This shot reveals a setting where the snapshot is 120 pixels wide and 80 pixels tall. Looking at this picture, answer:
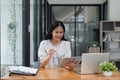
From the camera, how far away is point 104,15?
927 centimetres

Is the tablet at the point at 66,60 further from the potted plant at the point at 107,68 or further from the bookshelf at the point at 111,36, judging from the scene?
the bookshelf at the point at 111,36

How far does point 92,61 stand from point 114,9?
236 inches

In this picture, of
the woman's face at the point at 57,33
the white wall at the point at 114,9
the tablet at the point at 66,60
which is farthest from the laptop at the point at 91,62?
the white wall at the point at 114,9

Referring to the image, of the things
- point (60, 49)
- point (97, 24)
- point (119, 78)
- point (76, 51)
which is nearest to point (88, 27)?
point (97, 24)

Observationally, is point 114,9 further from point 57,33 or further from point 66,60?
point 66,60

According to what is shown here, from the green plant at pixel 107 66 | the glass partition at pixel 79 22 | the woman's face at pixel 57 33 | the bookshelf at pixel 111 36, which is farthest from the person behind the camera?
the glass partition at pixel 79 22

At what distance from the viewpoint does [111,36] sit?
836 centimetres

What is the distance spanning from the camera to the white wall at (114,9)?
8.28m

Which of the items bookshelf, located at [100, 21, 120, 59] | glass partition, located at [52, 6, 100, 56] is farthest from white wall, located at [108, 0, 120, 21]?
glass partition, located at [52, 6, 100, 56]

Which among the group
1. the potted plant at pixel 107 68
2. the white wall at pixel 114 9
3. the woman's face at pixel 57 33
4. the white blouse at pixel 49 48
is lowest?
the potted plant at pixel 107 68

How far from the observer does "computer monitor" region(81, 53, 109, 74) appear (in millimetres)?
2584

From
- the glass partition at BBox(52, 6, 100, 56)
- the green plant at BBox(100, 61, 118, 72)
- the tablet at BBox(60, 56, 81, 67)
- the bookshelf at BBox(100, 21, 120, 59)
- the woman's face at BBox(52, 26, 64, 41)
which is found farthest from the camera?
the glass partition at BBox(52, 6, 100, 56)

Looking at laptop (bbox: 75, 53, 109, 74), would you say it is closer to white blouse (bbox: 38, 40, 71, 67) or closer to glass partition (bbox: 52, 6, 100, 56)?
white blouse (bbox: 38, 40, 71, 67)

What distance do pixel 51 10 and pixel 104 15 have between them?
202cm
